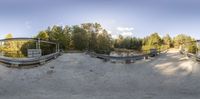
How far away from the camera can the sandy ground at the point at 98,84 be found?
9.57 metres

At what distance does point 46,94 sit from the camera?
9766 millimetres

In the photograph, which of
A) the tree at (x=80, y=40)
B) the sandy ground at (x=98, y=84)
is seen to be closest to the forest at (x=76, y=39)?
the tree at (x=80, y=40)

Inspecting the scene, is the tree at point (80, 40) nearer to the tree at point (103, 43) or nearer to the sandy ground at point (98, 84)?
the tree at point (103, 43)

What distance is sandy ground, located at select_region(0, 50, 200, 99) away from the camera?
31.4 feet

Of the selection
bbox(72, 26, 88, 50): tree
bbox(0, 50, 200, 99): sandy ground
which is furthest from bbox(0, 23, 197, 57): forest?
bbox(0, 50, 200, 99): sandy ground

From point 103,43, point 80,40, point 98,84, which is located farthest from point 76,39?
point 98,84

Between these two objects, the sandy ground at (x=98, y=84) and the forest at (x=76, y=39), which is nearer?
the sandy ground at (x=98, y=84)

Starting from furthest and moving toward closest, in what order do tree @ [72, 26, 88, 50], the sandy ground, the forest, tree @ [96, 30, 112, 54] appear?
tree @ [96, 30, 112, 54] < tree @ [72, 26, 88, 50] < the forest < the sandy ground

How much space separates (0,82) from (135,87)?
636 centimetres

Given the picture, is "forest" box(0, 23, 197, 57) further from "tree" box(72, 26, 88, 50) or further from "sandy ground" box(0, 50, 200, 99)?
"sandy ground" box(0, 50, 200, 99)

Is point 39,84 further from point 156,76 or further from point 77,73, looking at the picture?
point 156,76

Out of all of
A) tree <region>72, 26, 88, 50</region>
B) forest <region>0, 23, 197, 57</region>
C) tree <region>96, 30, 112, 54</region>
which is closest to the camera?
forest <region>0, 23, 197, 57</region>

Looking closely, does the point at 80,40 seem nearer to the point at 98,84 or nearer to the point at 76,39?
the point at 76,39

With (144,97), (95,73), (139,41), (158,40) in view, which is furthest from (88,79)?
(139,41)
